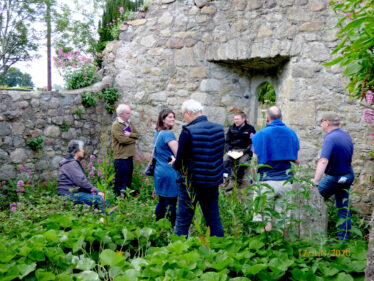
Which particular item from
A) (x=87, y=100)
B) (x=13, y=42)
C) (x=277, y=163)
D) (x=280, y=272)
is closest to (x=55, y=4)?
(x=13, y=42)

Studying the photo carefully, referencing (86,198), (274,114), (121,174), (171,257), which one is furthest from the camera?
(121,174)

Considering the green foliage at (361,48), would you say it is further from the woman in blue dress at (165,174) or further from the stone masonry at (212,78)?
the stone masonry at (212,78)

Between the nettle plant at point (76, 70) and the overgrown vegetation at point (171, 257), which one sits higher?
the nettle plant at point (76, 70)

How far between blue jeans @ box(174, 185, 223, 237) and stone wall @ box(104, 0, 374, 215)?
2.56 meters

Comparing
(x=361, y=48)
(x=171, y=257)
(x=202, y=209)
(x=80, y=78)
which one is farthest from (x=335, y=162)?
(x=80, y=78)

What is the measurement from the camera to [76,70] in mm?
6930

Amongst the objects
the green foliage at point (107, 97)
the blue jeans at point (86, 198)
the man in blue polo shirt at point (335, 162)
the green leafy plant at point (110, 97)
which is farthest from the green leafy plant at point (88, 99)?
the man in blue polo shirt at point (335, 162)

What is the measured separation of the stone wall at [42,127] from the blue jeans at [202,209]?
3412mm

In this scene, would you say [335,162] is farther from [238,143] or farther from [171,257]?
[171,257]

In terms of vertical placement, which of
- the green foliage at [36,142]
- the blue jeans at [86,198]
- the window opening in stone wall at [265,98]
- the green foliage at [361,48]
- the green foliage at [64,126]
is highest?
the window opening in stone wall at [265,98]

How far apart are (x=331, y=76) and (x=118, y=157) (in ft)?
11.1

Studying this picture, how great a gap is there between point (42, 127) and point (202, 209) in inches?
147

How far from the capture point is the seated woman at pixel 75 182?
4480 millimetres

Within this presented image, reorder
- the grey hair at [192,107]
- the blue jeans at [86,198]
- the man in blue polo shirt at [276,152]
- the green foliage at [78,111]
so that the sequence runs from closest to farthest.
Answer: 1. the grey hair at [192,107]
2. the man in blue polo shirt at [276,152]
3. the blue jeans at [86,198]
4. the green foliage at [78,111]
